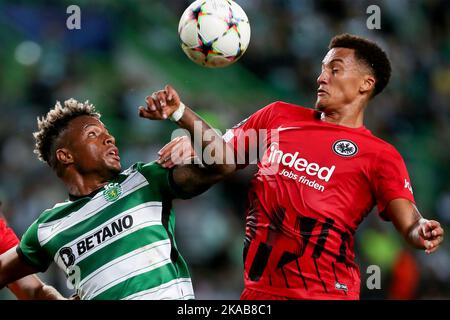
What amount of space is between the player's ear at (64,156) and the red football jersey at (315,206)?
112 cm

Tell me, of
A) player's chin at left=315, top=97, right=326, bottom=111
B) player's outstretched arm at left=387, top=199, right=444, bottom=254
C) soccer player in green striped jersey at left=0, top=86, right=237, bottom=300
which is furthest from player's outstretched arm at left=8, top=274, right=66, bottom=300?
player's outstretched arm at left=387, top=199, right=444, bottom=254

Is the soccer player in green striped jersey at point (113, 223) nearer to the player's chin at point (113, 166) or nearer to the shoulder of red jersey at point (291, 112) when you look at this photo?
the player's chin at point (113, 166)

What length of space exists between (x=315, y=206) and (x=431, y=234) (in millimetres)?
700

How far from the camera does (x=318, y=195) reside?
4922mm

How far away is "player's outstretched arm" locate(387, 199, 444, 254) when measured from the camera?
14.9 feet

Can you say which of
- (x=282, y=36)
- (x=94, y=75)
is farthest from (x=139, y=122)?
(x=282, y=36)

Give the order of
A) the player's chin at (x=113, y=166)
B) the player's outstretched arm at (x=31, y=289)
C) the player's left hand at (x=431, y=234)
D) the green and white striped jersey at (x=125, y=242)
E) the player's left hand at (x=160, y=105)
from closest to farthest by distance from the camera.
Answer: the player's left hand at (x=160, y=105), the player's left hand at (x=431, y=234), the green and white striped jersey at (x=125, y=242), the player's chin at (x=113, y=166), the player's outstretched arm at (x=31, y=289)

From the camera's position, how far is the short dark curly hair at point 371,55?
17.5 ft

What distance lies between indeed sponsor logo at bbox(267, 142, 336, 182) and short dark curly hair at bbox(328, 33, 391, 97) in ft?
2.45

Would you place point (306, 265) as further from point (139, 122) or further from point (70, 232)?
point (139, 122)

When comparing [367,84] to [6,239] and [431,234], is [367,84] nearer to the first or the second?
[431,234]

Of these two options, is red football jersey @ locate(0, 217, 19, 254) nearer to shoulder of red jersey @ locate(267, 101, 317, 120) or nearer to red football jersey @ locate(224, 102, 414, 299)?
red football jersey @ locate(224, 102, 414, 299)

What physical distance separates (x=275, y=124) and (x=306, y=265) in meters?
0.93

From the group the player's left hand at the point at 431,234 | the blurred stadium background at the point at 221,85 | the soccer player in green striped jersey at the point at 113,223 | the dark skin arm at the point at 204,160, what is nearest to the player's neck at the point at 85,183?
the soccer player in green striped jersey at the point at 113,223
